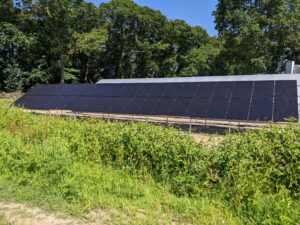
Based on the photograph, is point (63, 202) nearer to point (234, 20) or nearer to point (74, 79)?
point (234, 20)

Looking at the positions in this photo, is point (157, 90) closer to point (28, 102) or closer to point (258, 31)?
point (28, 102)

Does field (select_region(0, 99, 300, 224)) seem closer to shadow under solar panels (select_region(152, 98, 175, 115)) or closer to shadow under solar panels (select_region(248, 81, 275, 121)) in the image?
shadow under solar panels (select_region(248, 81, 275, 121))

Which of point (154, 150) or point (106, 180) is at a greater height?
point (154, 150)

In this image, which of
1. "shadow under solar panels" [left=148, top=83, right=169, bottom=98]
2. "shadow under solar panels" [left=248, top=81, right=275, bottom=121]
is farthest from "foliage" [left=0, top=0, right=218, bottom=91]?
"shadow under solar panels" [left=248, top=81, right=275, bottom=121]

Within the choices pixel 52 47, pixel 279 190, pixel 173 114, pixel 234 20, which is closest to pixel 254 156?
pixel 279 190

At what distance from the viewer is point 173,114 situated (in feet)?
40.6

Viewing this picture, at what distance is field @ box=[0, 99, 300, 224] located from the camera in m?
3.86

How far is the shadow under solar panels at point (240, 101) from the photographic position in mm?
11047

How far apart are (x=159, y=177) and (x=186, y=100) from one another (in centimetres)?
844

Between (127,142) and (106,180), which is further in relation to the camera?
(127,142)

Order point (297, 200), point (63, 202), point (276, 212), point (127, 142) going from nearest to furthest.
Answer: point (276, 212) → point (297, 200) → point (63, 202) → point (127, 142)

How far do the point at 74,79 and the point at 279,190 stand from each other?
1311 inches

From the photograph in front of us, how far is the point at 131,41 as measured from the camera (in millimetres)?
37812

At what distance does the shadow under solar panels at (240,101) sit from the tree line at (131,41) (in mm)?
10371
